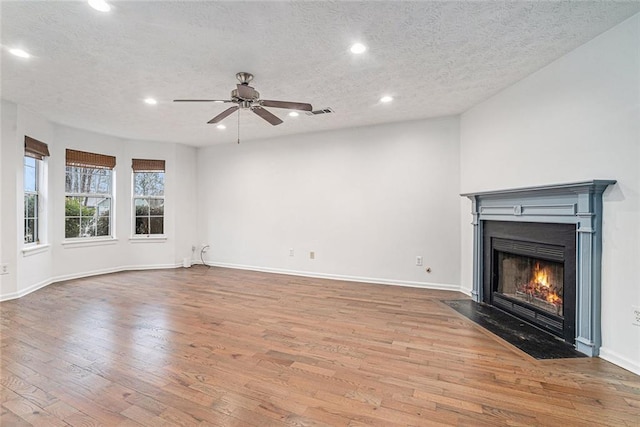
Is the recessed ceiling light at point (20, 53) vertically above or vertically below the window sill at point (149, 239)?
above

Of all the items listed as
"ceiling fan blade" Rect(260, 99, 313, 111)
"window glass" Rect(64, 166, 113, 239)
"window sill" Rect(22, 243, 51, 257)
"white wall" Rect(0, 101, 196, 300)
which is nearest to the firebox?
"ceiling fan blade" Rect(260, 99, 313, 111)

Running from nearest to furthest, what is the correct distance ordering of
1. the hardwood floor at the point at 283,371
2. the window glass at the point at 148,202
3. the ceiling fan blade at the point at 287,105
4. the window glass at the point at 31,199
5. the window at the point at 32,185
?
Result: 1. the hardwood floor at the point at 283,371
2. the ceiling fan blade at the point at 287,105
3. the window at the point at 32,185
4. the window glass at the point at 31,199
5. the window glass at the point at 148,202

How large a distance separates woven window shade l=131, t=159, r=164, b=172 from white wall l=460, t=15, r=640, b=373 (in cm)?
626

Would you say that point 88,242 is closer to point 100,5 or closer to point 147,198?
point 147,198

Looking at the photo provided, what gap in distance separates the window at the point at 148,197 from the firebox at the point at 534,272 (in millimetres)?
6148

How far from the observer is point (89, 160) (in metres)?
5.44

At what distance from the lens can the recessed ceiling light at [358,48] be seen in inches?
102

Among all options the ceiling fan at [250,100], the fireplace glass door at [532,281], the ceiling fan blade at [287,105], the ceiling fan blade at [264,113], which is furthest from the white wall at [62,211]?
the fireplace glass door at [532,281]

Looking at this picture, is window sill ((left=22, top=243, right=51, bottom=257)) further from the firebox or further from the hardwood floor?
the firebox

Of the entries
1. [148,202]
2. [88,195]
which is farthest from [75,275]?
[148,202]

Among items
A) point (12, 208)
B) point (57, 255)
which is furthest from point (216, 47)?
point (57, 255)

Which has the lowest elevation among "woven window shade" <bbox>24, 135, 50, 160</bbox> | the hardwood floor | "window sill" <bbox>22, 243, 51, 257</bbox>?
the hardwood floor

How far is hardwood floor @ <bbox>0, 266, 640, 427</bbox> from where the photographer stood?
177cm

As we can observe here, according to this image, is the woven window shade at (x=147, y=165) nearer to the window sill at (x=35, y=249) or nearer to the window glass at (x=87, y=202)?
the window glass at (x=87, y=202)
